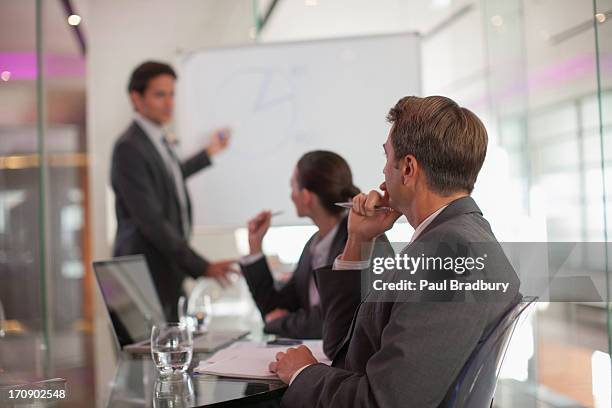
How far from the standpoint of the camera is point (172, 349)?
1.46 m

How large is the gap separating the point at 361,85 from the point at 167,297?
1423 millimetres

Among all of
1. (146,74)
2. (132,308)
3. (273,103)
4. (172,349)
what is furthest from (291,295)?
(146,74)

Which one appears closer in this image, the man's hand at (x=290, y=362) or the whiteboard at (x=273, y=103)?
the man's hand at (x=290, y=362)

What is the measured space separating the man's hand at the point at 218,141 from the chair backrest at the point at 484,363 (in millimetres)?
2651

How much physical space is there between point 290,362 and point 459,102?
1299 mm

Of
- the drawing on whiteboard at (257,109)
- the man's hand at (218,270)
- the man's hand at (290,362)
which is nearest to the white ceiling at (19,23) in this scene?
the drawing on whiteboard at (257,109)

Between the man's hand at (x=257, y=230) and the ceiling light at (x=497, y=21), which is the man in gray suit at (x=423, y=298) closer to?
the man's hand at (x=257, y=230)

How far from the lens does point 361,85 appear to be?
340cm

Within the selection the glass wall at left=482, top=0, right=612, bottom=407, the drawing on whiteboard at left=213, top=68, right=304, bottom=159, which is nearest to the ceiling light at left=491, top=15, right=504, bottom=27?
the glass wall at left=482, top=0, right=612, bottom=407

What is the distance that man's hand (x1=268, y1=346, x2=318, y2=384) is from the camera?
1.37 meters

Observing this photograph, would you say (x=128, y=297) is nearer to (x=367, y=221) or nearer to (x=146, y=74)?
(x=367, y=221)

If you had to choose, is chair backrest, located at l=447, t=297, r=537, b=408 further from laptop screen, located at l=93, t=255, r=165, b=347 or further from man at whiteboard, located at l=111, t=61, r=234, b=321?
man at whiteboard, located at l=111, t=61, r=234, b=321

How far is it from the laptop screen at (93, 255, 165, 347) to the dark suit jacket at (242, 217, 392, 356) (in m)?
0.34

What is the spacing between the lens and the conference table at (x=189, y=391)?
1247 millimetres
